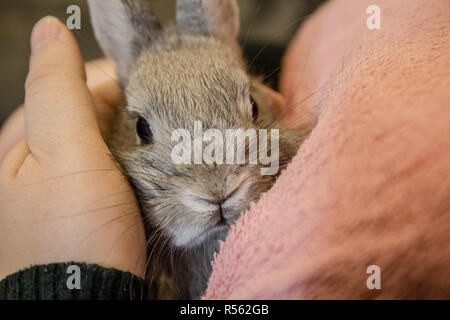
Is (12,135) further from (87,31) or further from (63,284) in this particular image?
(63,284)

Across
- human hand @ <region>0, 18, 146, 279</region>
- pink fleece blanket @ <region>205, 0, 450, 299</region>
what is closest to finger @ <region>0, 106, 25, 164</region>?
human hand @ <region>0, 18, 146, 279</region>

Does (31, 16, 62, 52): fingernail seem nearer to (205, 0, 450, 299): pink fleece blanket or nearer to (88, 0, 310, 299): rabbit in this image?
(88, 0, 310, 299): rabbit

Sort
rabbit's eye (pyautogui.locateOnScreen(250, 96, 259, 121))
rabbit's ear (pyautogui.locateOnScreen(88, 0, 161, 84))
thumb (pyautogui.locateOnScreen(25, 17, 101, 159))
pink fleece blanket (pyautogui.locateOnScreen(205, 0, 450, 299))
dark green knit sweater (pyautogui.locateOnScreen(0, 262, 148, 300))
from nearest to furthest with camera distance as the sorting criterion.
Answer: pink fleece blanket (pyautogui.locateOnScreen(205, 0, 450, 299))
dark green knit sweater (pyautogui.locateOnScreen(0, 262, 148, 300))
thumb (pyautogui.locateOnScreen(25, 17, 101, 159))
rabbit's eye (pyautogui.locateOnScreen(250, 96, 259, 121))
rabbit's ear (pyautogui.locateOnScreen(88, 0, 161, 84))

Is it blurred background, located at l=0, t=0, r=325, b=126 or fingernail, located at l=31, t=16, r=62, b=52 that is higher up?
blurred background, located at l=0, t=0, r=325, b=126

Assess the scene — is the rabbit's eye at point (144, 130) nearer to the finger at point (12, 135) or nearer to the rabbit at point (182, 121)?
the rabbit at point (182, 121)

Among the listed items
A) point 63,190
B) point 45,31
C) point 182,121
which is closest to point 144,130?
point 182,121

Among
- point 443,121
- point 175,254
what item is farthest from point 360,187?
point 175,254

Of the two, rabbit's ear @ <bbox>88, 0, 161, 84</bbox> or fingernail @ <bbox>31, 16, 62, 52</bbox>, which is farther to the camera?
rabbit's ear @ <bbox>88, 0, 161, 84</bbox>
